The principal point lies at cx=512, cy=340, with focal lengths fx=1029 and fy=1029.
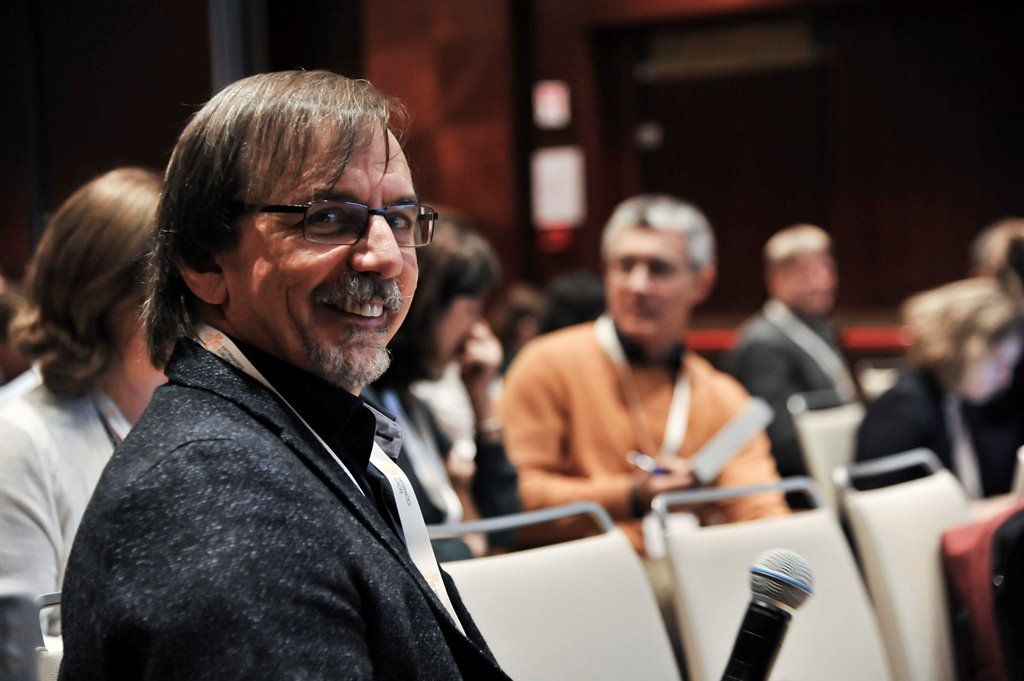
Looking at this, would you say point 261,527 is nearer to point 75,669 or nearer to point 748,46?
point 75,669

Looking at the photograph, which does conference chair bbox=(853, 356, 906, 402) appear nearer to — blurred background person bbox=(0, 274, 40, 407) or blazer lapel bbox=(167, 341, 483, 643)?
blurred background person bbox=(0, 274, 40, 407)

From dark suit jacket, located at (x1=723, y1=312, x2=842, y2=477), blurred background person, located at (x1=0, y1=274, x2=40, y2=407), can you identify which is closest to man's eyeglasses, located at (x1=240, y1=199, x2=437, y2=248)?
blurred background person, located at (x1=0, y1=274, x2=40, y2=407)

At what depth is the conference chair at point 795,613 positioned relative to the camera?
79.0 inches

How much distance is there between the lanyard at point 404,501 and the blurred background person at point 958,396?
2400mm

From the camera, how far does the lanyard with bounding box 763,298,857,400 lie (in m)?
4.91

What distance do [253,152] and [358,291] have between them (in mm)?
199

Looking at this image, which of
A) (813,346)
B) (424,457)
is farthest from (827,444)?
(424,457)

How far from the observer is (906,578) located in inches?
89.3

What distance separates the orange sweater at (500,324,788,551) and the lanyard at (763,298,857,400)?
1981 mm

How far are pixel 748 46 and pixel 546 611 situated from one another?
6533 mm

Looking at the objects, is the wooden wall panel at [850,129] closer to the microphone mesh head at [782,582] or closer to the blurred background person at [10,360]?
the blurred background person at [10,360]

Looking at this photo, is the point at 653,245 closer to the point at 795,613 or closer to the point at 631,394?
the point at 631,394

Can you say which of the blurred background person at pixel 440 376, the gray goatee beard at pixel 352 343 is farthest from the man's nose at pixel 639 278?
the gray goatee beard at pixel 352 343

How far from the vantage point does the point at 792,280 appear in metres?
5.41
